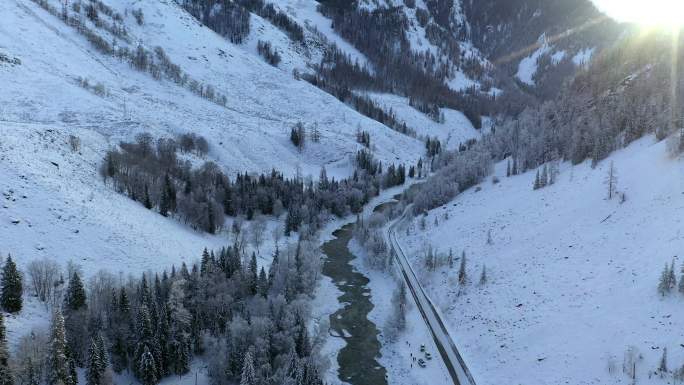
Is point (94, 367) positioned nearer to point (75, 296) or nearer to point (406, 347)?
point (75, 296)

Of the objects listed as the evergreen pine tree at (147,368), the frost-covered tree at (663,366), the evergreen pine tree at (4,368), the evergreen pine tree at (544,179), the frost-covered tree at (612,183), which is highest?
the evergreen pine tree at (544,179)

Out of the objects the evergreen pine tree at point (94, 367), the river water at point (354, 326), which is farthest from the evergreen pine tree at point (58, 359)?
the river water at point (354, 326)

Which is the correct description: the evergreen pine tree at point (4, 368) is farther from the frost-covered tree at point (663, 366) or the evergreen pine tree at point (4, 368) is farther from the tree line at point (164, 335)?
the frost-covered tree at point (663, 366)

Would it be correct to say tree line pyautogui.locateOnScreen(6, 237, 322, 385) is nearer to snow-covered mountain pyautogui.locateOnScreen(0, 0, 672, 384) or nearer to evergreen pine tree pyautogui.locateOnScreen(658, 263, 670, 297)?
snow-covered mountain pyautogui.locateOnScreen(0, 0, 672, 384)

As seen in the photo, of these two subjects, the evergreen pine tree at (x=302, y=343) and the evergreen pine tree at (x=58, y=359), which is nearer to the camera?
the evergreen pine tree at (x=58, y=359)

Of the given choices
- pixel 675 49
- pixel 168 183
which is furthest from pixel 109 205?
pixel 675 49

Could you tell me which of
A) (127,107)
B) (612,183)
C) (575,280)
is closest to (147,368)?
(575,280)
